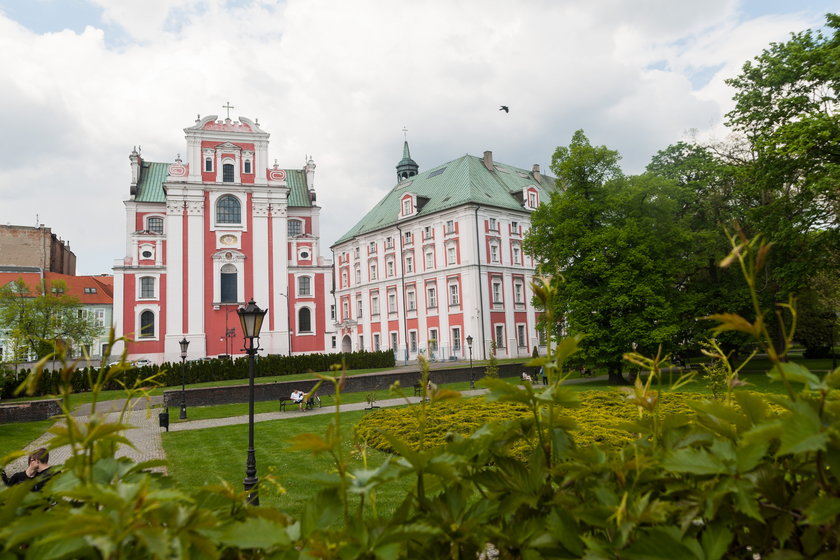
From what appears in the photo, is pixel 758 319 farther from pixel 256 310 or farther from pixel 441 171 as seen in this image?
pixel 441 171

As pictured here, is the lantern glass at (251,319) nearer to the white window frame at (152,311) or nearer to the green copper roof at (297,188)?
the white window frame at (152,311)

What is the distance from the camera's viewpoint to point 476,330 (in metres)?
39.9

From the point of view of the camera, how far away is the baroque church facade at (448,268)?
134 feet

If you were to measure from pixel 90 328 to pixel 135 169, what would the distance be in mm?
13992

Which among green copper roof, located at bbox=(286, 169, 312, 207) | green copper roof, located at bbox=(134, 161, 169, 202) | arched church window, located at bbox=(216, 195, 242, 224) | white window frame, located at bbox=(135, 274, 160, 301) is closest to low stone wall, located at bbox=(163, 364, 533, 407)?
white window frame, located at bbox=(135, 274, 160, 301)

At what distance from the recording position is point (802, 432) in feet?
3.03

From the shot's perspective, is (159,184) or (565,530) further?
(159,184)

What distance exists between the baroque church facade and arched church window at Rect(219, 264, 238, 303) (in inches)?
494

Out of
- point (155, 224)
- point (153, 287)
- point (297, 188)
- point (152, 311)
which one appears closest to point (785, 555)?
point (152, 311)

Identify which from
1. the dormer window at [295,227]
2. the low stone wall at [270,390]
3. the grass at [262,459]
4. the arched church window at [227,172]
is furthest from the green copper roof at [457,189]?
the grass at [262,459]

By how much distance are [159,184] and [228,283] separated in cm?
1207

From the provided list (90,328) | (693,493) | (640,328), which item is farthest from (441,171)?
(693,493)

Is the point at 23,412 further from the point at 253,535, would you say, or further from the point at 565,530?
the point at 565,530

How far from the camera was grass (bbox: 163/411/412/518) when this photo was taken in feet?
23.6
